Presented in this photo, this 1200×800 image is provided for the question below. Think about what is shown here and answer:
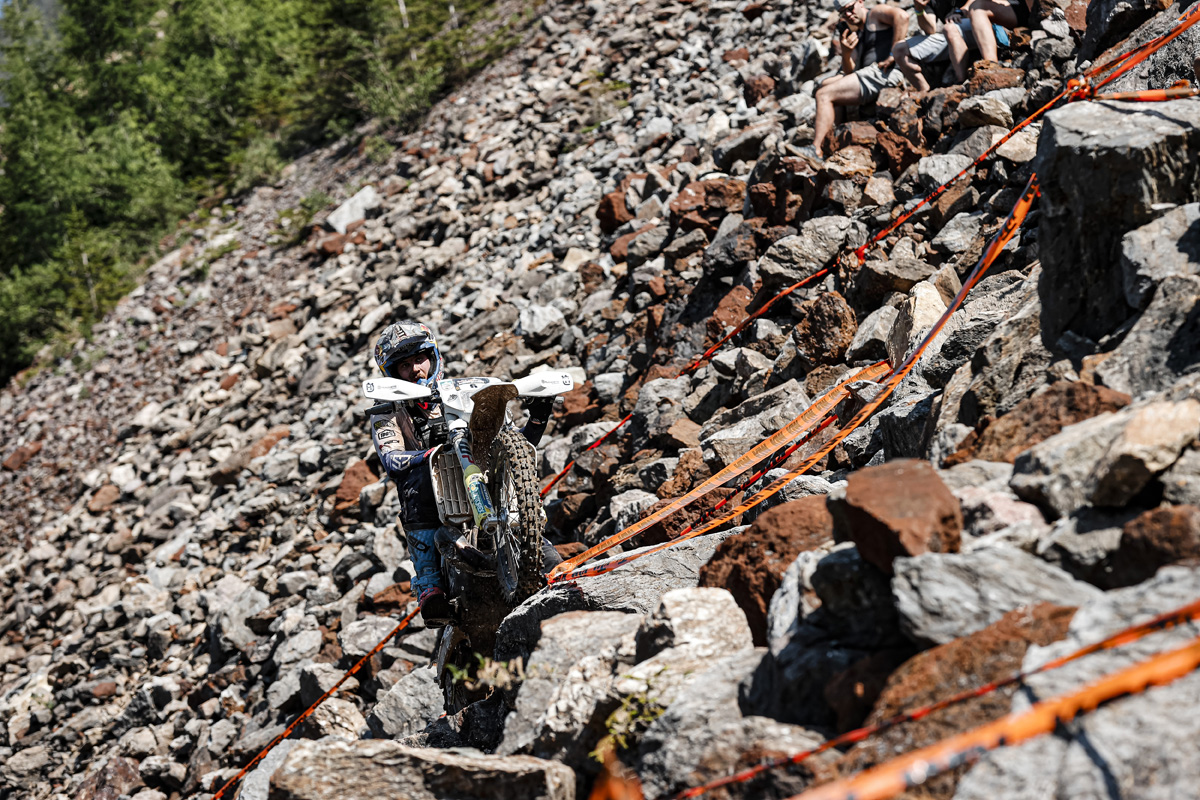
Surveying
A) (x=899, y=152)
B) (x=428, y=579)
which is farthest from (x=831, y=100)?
(x=428, y=579)

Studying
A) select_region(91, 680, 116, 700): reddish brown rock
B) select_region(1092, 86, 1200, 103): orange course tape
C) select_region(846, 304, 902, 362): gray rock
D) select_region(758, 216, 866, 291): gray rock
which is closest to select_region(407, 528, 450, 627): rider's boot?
select_region(846, 304, 902, 362): gray rock

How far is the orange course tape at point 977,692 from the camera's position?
2.32 metres

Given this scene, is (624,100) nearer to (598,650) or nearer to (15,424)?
(598,650)

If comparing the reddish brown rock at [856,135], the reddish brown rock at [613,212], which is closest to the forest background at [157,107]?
the reddish brown rock at [613,212]

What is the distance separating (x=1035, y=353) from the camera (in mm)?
4105

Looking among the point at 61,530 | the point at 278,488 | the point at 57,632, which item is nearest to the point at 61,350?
the point at 61,530

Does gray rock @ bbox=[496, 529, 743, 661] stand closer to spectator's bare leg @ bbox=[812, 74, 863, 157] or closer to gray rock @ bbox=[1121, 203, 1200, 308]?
gray rock @ bbox=[1121, 203, 1200, 308]

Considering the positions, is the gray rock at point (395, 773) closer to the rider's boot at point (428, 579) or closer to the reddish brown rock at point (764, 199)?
the rider's boot at point (428, 579)

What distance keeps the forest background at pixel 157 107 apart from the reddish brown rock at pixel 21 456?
4.64 metres

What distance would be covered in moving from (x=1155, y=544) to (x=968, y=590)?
0.51 metres

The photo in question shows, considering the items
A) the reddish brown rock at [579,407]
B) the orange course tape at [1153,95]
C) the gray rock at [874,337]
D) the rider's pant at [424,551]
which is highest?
the orange course tape at [1153,95]

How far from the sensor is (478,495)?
5285mm

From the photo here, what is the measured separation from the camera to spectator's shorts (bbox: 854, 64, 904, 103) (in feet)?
27.7

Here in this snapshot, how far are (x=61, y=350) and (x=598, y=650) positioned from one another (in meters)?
23.0
